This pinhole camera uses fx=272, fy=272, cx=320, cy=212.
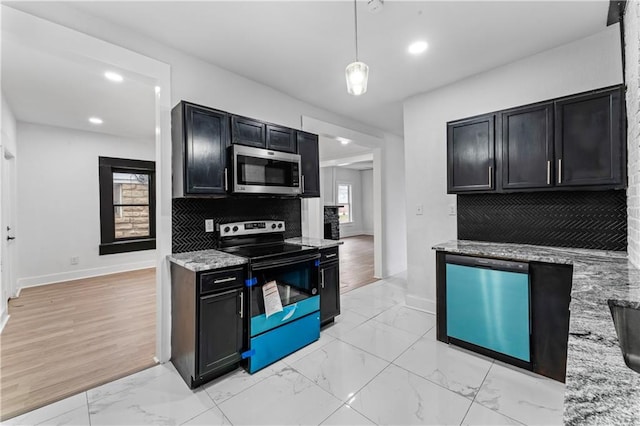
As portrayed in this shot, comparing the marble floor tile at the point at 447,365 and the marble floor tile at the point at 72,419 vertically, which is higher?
the marble floor tile at the point at 447,365

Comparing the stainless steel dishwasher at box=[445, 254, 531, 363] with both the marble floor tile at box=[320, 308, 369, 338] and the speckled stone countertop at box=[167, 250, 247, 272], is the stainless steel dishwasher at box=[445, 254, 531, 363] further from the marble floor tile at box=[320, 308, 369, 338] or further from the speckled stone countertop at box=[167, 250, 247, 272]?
the speckled stone countertop at box=[167, 250, 247, 272]

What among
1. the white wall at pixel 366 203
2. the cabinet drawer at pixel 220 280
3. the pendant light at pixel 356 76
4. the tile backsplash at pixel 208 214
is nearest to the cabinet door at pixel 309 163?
the tile backsplash at pixel 208 214

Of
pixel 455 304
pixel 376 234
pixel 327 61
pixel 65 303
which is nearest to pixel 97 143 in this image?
pixel 65 303

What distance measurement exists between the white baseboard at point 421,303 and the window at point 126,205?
526 centimetres

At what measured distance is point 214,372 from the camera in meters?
2.08

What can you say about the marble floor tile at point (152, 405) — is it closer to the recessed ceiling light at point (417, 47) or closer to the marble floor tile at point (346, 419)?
the marble floor tile at point (346, 419)

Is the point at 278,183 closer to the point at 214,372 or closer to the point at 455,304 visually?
the point at 214,372

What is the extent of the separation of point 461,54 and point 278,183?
217 centimetres

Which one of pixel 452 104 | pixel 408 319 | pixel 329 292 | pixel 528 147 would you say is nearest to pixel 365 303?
pixel 408 319

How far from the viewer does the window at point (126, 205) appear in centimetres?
525

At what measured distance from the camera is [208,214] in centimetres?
270

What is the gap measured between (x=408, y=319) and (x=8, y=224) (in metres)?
5.48

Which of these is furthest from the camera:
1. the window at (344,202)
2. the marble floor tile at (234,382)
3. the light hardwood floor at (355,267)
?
the window at (344,202)

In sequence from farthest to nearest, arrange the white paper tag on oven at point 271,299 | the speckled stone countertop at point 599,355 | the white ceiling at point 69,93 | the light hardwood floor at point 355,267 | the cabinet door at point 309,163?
the light hardwood floor at point 355,267, the cabinet door at point 309,163, the white ceiling at point 69,93, the white paper tag on oven at point 271,299, the speckled stone countertop at point 599,355
